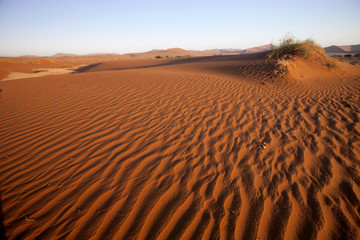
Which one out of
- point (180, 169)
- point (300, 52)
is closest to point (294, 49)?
point (300, 52)

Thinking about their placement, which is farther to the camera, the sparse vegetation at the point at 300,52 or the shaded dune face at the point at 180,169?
the sparse vegetation at the point at 300,52

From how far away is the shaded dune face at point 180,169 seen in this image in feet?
5.44

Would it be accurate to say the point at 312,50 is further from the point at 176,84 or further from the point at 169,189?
the point at 169,189

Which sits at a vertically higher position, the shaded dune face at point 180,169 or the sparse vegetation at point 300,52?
the sparse vegetation at point 300,52

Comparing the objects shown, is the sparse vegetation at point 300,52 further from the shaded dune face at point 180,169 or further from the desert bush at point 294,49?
the shaded dune face at point 180,169

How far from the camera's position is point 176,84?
610 centimetres

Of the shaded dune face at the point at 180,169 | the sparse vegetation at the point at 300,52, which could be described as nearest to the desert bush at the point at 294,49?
the sparse vegetation at the point at 300,52

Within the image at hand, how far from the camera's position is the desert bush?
8887 millimetres

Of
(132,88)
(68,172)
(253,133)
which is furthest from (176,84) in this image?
(68,172)

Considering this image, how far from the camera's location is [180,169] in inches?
92.6

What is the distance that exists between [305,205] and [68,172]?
3125 mm

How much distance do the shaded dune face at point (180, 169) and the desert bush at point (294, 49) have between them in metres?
5.78

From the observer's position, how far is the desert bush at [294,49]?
29.2 feet

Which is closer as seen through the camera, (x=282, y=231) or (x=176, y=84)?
(x=282, y=231)
